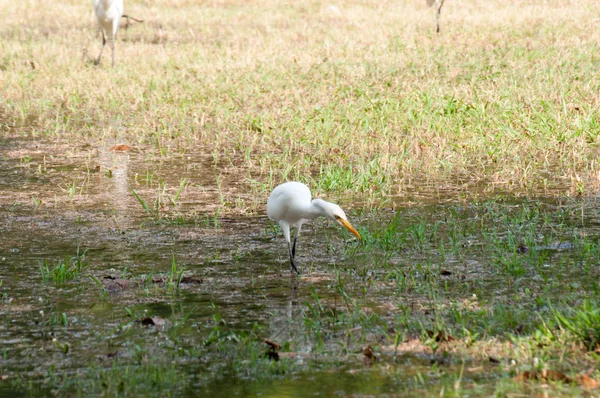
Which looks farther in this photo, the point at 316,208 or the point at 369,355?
the point at 316,208

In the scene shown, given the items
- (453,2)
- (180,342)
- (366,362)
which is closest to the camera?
(366,362)

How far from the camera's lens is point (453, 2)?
20859 millimetres

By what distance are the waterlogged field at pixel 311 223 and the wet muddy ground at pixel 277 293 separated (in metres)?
0.02

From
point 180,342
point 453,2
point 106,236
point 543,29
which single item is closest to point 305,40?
point 543,29

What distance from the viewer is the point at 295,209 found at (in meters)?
5.68

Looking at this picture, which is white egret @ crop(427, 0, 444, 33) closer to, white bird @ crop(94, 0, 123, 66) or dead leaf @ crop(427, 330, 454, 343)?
white bird @ crop(94, 0, 123, 66)

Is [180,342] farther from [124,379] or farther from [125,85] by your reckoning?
[125,85]

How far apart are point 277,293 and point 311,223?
1.68 m

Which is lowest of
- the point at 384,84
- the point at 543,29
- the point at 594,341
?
the point at 594,341

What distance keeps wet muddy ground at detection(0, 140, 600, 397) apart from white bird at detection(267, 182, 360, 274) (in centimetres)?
26

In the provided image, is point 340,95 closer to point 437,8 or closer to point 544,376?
point 437,8

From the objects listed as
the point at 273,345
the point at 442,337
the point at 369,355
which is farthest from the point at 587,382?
the point at 273,345

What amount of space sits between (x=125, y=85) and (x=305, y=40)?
4.33 m

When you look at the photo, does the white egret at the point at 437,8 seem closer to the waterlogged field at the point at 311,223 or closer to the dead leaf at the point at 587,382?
the waterlogged field at the point at 311,223
